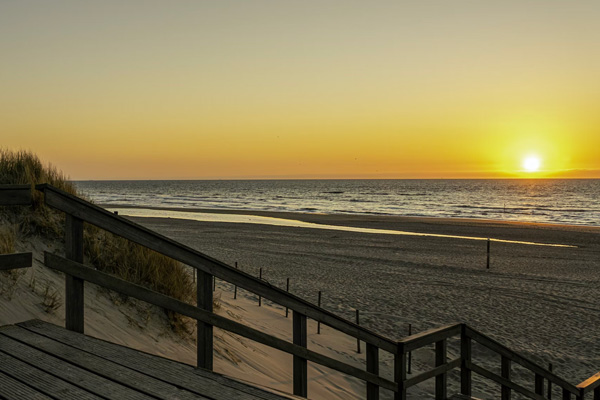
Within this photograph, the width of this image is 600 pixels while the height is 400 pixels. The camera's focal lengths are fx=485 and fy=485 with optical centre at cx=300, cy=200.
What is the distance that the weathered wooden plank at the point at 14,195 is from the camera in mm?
3275

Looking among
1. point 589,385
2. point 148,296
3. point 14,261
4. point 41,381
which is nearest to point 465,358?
point 589,385

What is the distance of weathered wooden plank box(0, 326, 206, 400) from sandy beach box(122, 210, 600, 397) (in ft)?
23.2

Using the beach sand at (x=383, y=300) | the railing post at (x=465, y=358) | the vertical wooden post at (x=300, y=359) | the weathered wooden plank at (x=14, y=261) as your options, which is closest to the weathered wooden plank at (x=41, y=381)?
the weathered wooden plank at (x=14, y=261)

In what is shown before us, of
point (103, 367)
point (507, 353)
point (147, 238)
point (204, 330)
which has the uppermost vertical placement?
point (147, 238)

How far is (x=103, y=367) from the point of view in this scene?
3.18 m

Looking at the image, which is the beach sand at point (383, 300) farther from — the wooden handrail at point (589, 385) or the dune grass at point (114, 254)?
the wooden handrail at point (589, 385)

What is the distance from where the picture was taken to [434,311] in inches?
543

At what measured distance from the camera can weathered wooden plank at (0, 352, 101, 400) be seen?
2758 millimetres

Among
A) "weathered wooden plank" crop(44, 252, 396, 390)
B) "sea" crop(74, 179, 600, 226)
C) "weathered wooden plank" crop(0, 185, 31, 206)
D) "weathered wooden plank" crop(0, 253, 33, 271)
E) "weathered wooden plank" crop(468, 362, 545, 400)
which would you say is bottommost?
"sea" crop(74, 179, 600, 226)

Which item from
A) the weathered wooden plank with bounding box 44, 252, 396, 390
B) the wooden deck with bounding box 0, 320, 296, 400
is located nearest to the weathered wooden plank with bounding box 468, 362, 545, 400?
the weathered wooden plank with bounding box 44, 252, 396, 390

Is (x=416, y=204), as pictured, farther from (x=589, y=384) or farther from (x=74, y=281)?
(x=74, y=281)

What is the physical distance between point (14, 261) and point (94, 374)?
1.09 metres

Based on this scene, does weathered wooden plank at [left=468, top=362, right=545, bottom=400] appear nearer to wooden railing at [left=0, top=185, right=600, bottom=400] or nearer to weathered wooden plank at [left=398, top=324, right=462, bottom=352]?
weathered wooden plank at [left=398, top=324, right=462, bottom=352]

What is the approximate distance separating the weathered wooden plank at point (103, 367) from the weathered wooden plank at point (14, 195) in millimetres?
1048
